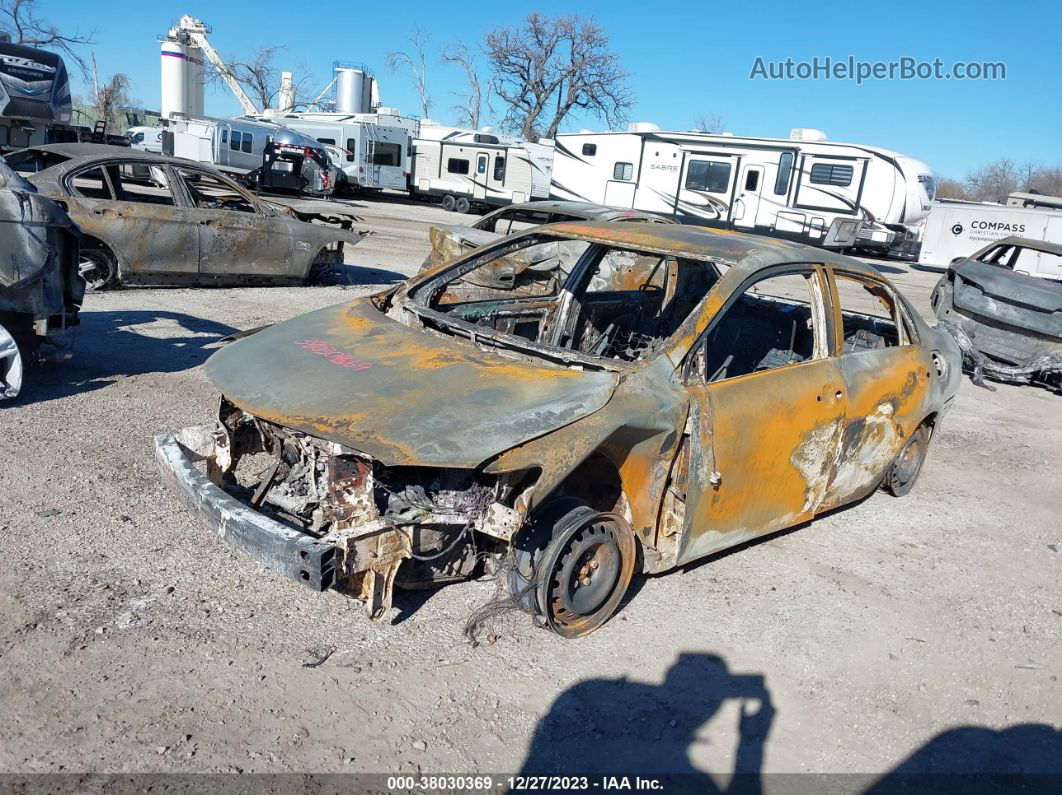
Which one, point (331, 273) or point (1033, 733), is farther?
point (331, 273)

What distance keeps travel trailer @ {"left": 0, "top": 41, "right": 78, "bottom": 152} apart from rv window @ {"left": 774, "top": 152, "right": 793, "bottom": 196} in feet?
56.9

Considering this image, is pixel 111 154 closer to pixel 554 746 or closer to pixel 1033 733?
pixel 554 746

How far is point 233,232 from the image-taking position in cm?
972

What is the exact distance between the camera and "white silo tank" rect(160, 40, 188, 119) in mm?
50625

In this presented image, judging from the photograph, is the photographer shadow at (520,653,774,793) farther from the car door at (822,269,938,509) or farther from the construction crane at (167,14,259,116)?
the construction crane at (167,14,259,116)

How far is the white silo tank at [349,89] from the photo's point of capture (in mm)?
48750

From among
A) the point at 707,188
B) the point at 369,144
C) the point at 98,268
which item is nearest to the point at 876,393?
the point at 98,268

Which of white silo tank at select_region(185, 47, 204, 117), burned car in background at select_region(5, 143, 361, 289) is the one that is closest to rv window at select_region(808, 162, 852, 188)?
burned car in background at select_region(5, 143, 361, 289)

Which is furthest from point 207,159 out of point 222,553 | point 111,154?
point 222,553

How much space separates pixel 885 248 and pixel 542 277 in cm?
1607

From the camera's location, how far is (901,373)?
4.84 m

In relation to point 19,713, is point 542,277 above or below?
above

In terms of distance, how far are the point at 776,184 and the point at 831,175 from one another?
1.32 metres

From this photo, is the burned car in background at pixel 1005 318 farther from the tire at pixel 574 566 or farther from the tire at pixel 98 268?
the tire at pixel 98 268
